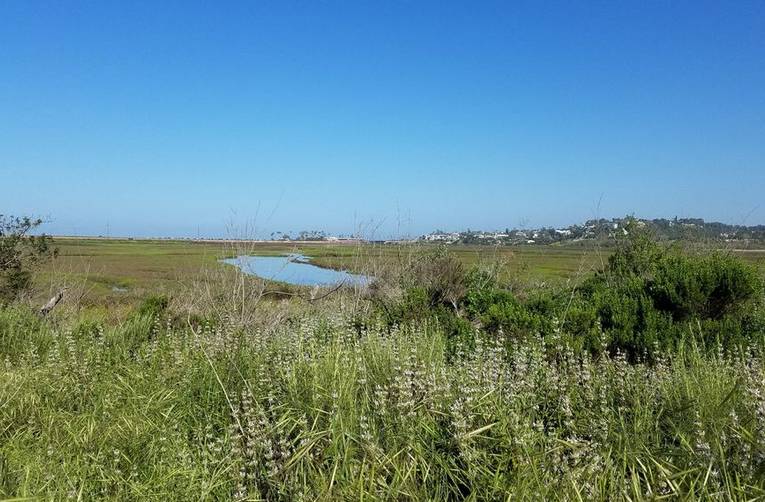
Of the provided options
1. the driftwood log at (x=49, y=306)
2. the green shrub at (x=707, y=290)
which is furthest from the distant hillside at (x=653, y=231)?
the driftwood log at (x=49, y=306)

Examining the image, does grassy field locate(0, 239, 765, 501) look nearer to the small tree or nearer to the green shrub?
the green shrub

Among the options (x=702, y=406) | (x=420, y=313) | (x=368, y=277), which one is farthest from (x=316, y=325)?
(x=368, y=277)

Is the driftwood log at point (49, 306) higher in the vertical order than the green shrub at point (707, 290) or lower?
lower

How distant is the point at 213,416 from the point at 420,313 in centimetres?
421

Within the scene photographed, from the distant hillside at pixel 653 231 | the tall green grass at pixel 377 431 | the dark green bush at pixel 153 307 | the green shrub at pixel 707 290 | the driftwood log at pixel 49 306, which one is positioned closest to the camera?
the tall green grass at pixel 377 431

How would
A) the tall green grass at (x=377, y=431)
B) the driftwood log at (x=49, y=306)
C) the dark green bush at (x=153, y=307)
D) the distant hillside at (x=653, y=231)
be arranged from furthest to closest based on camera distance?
the distant hillside at (x=653, y=231), the driftwood log at (x=49, y=306), the dark green bush at (x=153, y=307), the tall green grass at (x=377, y=431)

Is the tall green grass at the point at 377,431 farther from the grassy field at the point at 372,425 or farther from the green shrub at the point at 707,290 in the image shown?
the green shrub at the point at 707,290

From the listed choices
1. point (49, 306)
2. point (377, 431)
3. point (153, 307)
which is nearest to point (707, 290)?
point (377, 431)

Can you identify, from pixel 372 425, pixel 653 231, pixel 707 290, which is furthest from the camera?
pixel 653 231

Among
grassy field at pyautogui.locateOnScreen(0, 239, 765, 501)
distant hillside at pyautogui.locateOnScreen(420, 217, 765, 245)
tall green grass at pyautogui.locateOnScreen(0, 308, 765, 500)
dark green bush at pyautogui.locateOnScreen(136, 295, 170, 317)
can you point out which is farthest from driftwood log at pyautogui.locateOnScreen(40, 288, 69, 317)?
distant hillside at pyautogui.locateOnScreen(420, 217, 765, 245)

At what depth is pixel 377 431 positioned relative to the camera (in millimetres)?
3615

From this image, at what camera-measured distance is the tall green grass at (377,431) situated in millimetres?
3027

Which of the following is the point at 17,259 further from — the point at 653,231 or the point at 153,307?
the point at 653,231

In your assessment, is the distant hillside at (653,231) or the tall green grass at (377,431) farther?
the distant hillside at (653,231)
